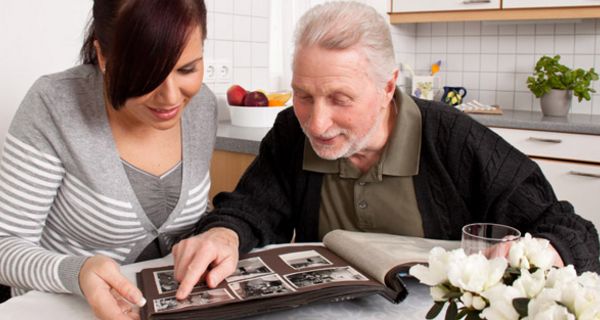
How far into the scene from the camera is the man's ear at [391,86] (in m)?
1.25

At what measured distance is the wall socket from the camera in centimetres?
240

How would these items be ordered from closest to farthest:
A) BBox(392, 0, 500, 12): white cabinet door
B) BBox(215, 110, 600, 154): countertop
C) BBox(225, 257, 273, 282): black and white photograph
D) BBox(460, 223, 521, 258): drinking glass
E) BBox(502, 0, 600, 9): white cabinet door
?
1. BBox(460, 223, 521, 258): drinking glass
2. BBox(225, 257, 273, 282): black and white photograph
3. BBox(215, 110, 600, 154): countertop
4. BBox(502, 0, 600, 9): white cabinet door
5. BBox(392, 0, 500, 12): white cabinet door

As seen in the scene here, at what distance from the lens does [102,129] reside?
121 centimetres

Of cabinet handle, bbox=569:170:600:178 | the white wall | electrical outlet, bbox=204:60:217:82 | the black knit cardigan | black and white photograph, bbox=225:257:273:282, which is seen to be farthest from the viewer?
cabinet handle, bbox=569:170:600:178

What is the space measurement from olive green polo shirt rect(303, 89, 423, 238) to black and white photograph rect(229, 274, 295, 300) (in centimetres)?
40

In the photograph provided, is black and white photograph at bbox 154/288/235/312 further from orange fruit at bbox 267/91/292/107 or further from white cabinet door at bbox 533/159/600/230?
white cabinet door at bbox 533/159/600/230

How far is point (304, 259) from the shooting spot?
41.1 inches

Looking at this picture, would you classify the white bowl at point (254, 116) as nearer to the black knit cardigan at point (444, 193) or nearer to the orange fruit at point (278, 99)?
the orange fruit at point (278, 99)

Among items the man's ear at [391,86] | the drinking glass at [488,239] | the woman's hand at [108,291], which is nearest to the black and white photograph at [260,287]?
the woman's hand at [108,291]

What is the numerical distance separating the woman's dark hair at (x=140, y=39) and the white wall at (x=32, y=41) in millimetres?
728

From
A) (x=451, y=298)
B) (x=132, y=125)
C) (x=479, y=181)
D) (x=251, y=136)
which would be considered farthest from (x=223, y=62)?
(x=451, y=298)

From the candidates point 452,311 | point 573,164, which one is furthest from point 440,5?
point 452,311

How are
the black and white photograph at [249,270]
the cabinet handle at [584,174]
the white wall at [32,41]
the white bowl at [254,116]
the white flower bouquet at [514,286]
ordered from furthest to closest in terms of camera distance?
the cabinet handle at [584,174], the white bowl at [254,116], the white wall at [32,41], the black and white photograph at [249,270], the white flower bouquet at [514,286]

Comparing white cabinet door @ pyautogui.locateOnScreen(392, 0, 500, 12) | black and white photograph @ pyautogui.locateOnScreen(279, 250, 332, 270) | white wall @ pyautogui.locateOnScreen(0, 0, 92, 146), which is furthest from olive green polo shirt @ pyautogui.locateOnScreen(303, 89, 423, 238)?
white cabinet door @ pyautogui.locateOnScreen(392, 0, 500, 12)
